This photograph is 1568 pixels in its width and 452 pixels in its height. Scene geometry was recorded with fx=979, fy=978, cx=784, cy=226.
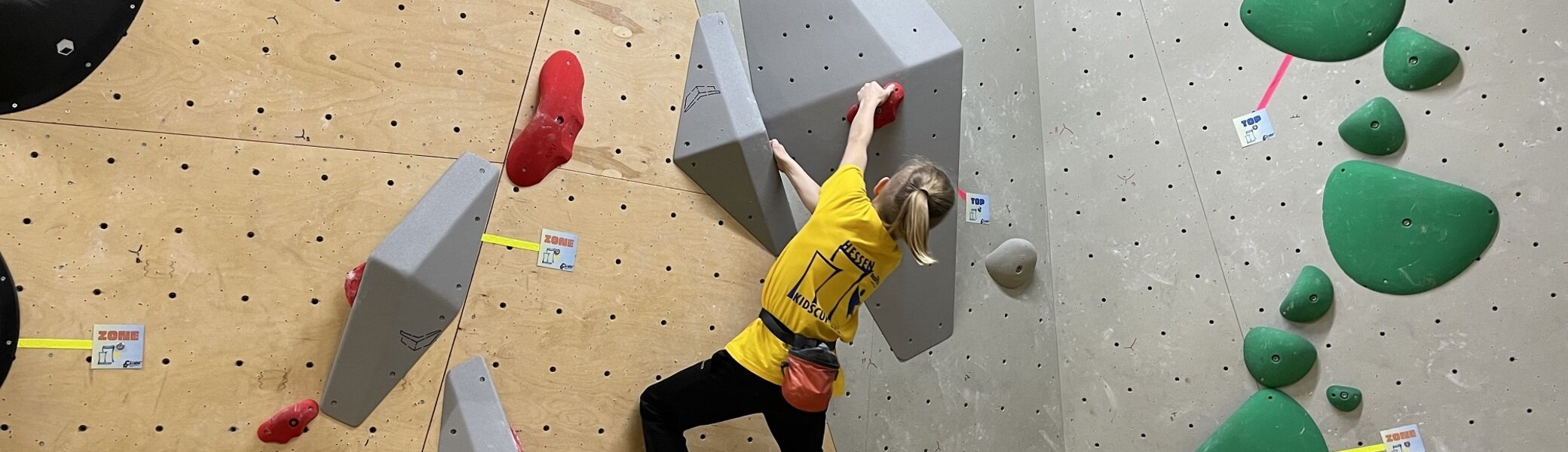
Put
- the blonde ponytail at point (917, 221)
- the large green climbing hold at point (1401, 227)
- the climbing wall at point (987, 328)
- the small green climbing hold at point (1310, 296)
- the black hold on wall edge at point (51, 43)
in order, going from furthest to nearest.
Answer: the climbing wall at point (987, 328) → the small green climbing hold at point (1310, 296) → the large green climbing hold at point (1401, 227) → the blonde ponytail at point (917, 221) → the black hold on wall edge at point (51, 43)

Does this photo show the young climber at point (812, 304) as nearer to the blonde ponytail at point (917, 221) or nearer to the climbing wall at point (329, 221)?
the blonde ponytail at point (917, 221)

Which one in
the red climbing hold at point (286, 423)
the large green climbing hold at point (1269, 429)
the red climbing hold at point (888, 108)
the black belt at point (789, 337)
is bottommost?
the large green climbing hold at point (1269, 429)

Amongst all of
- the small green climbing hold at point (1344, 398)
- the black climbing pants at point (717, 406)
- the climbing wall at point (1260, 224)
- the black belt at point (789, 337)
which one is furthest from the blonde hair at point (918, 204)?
the small green climbing hold at point (1344, 398)

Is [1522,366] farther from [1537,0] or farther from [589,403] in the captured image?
[589,403]

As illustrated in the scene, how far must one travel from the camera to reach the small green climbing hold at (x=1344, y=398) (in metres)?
2.34

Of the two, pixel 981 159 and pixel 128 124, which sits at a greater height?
pixel 128 124

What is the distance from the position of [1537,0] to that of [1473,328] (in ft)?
2.49

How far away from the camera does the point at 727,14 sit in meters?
2.43

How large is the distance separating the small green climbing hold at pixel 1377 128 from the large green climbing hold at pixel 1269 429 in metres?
0.64

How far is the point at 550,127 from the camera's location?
2164 mm

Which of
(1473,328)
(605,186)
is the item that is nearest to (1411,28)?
(1473,328)

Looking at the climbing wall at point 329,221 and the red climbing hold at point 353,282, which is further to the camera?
the red climbing hold at point 353,282

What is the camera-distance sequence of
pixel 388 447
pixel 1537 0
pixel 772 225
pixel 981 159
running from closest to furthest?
pixel 388 447
pixel 1537 0
pixel 772 225
pixel 981 159

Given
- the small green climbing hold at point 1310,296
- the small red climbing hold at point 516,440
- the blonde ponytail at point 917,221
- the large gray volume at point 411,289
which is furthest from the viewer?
the small green climbing hold at point 1310,296
